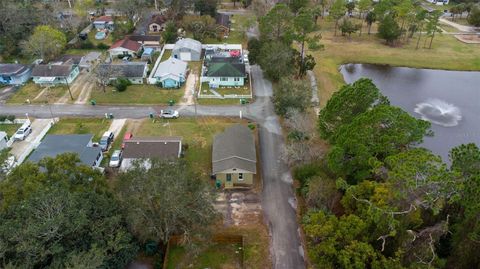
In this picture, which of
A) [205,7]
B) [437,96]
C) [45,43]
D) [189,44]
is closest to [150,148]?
[189,44]

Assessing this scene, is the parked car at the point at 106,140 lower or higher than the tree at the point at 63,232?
lower

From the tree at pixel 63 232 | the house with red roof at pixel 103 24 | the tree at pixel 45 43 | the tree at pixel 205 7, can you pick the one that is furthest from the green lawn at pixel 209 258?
the house with red roof at pixel 103 24

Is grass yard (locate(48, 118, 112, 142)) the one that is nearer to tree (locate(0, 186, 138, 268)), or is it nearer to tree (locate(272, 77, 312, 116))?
tree (locate(0, 186, 138, 268))

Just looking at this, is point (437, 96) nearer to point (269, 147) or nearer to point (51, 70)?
point (269, 147)

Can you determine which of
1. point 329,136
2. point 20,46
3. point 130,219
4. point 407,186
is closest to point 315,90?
point 329,136

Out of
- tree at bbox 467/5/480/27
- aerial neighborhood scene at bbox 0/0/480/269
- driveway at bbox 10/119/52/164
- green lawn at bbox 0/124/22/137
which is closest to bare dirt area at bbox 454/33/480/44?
aerial neighborhood scene at bbox 0/0/480/269

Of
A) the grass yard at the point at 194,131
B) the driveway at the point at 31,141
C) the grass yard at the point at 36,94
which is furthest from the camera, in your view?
the grass yard at the point at 36,94

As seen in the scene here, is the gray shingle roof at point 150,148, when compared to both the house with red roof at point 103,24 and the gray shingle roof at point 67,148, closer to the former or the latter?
the gray shingle roof at point 67,148
